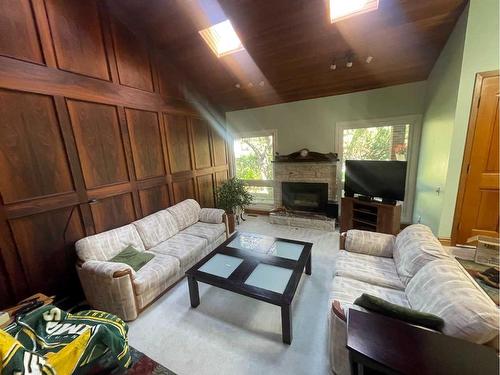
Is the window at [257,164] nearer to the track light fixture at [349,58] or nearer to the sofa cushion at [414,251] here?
the track light fixture at [349,58]

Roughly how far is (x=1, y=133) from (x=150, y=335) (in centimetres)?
228

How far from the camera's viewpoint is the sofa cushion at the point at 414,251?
5.49 ft

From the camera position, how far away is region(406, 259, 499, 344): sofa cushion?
1.06 m

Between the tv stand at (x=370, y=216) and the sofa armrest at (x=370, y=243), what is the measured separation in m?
1.13

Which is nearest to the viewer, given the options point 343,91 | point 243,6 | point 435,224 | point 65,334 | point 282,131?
point 65,334

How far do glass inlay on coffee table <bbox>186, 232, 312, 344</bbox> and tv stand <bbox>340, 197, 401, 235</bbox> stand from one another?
5.18 feet

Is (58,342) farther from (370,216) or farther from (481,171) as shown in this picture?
(481,171)

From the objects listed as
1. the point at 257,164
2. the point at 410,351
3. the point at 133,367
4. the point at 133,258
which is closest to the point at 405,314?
the point at 410,351

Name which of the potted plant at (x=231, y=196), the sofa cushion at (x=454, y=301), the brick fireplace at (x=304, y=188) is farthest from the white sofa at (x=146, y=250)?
the sofa cushion at (x=454, y=301)

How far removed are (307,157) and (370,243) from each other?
93.9 inches

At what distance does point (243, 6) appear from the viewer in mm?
2469

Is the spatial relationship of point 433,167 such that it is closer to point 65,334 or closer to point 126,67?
point 65,334

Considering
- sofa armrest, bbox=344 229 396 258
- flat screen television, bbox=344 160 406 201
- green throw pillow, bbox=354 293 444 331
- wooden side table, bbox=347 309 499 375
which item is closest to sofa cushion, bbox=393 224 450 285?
sofa armrest, bbox=344 229 396 258

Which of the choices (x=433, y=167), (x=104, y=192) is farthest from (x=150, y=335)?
(x=433, y=167)
